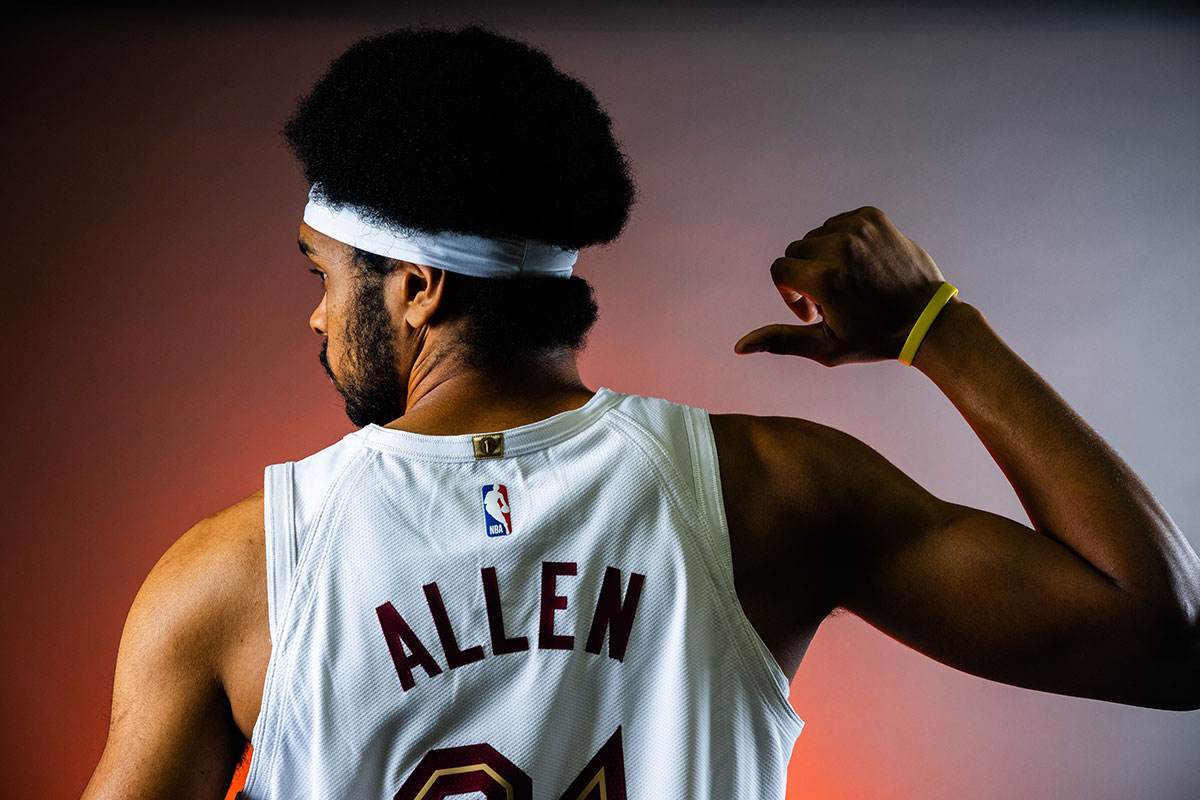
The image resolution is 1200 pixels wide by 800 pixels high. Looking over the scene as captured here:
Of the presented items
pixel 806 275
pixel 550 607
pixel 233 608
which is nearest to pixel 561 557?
pixel 550 607

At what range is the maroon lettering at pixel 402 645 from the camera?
72 centimetres

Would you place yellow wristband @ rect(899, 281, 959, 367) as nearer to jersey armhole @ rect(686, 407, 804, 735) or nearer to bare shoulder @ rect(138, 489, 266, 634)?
jersey armhole @ rect(686, 407, 804, 735)

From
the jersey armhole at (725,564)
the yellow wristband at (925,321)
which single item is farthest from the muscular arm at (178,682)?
the yellow wristband at (925,321)

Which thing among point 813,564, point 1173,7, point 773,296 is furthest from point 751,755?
point 1173,7

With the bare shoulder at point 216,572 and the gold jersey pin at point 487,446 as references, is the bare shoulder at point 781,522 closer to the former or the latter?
the gold jersey pin at point 487,446

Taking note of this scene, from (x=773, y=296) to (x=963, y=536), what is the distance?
169cm

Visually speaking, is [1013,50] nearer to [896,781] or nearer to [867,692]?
[867,692]

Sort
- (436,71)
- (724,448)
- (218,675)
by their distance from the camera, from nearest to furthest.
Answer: (218,675) < (724,448) < (436,71)

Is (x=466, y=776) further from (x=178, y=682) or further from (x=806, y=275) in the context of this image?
(x=806, y=275)

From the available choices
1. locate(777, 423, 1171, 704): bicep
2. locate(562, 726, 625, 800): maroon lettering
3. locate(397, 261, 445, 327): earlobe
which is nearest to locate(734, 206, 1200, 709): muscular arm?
locate(777, 423, 1171, 704): bicep

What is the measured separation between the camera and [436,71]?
3.13ft

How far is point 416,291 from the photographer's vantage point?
0.91 meters

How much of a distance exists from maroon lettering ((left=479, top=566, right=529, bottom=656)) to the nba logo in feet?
0.10

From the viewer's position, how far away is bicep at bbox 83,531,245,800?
0.70 metres
